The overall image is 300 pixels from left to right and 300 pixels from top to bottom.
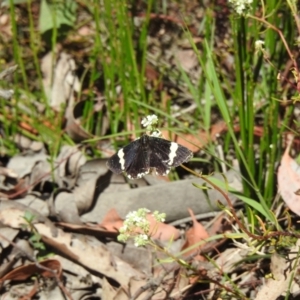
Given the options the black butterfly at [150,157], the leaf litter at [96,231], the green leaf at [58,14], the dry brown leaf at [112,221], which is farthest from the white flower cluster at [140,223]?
the green leaf at [58,14]

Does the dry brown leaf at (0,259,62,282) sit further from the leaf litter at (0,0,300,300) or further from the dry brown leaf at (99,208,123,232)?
the dry brown leaf at (99,208,123,232)

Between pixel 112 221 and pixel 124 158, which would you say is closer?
pixel 124 158

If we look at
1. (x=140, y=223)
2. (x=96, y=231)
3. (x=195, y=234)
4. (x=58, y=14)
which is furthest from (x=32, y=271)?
(x=58, y=14)

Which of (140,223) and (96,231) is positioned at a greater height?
(140,223)

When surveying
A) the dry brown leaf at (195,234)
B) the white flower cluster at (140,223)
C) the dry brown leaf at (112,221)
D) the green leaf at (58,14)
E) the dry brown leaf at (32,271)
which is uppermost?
the green leaf at (58,14)

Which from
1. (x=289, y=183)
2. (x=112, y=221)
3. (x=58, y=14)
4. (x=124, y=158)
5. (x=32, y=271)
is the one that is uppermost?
(x=58, y=14)

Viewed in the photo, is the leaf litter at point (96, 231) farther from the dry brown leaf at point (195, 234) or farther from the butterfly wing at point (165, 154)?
the butterfly wing at point (165, 154)

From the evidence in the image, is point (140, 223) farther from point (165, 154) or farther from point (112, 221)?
point (112, 221)
